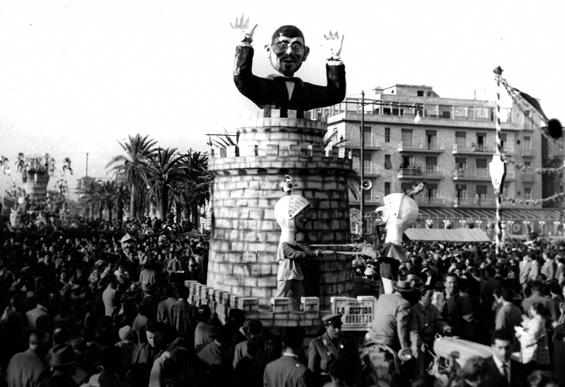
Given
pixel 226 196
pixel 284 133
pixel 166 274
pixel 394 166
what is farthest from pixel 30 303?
pixel 394 166

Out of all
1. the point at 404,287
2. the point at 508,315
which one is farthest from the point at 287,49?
the point at 404,287

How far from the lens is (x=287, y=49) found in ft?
59.8

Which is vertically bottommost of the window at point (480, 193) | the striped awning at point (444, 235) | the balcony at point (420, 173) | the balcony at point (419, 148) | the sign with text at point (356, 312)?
the sign with text at point (356, 312)

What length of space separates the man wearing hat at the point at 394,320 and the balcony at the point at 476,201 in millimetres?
47433

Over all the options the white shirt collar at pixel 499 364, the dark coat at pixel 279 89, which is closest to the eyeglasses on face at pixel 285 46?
the dark coat at pixel 279 89

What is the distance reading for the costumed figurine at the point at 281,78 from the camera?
18047 mm

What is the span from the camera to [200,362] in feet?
25.7

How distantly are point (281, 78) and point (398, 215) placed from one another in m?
7.07

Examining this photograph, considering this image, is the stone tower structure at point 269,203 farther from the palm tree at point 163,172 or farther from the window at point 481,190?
the window at point 481,190

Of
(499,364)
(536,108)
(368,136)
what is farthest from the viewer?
(368,136)

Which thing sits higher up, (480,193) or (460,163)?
(460,163)

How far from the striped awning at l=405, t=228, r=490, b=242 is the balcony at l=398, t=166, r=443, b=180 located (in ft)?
46.7

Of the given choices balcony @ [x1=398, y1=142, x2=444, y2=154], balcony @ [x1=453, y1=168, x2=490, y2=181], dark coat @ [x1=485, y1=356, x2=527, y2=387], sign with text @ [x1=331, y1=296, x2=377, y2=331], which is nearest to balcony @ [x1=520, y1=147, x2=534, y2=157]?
balcony @ [x1=453, y1=168, x2=490, y2=181]

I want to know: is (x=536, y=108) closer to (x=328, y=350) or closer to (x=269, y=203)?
(x=269, y=203)
